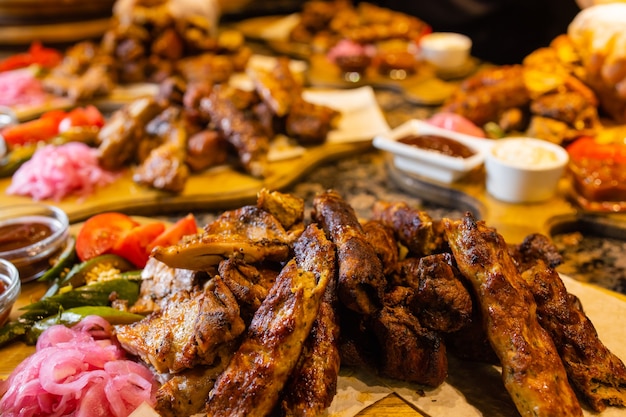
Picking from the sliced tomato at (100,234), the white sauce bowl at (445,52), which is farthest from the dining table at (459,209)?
the white sauce bowl at (445,52)

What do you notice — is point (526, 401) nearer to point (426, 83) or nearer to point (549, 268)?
point (549, 268)

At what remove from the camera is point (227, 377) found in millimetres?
2346

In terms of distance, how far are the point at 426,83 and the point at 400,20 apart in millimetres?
2225

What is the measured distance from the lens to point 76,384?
8.39ft

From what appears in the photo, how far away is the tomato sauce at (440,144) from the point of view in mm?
4965

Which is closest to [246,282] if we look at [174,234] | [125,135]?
[174,234]

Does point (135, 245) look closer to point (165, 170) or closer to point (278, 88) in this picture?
point (165, 170)

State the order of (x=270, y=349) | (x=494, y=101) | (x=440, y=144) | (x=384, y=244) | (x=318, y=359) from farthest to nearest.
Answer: (x=494, y=101), (x=440, y=144), (x=384, y=244), (x=318, y=359), (x=270, y=349)

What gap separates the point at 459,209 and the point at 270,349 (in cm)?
300

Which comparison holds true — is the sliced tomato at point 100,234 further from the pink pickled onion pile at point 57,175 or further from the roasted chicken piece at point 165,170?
the pink pickled onion pile at point 57,175

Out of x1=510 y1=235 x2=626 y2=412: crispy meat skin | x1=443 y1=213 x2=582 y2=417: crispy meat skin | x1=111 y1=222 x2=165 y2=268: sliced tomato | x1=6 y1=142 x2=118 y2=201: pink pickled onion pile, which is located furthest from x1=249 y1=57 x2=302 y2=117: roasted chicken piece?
x1=510 y1=235 x2=626 y2=412: crispy meat skin

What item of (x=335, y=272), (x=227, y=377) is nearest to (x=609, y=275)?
(x=335, y=272)

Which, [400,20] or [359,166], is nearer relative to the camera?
[359,166]

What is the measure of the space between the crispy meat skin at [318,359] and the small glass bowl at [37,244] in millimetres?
1977
